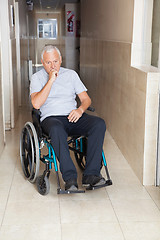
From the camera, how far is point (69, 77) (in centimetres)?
305

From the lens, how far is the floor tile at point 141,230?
216 centimetres

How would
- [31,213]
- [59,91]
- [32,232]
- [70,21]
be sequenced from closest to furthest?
1. [32,232]
2. [31,213]
3. [59,91]
4. [70,21]

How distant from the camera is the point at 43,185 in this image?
8.98 ft

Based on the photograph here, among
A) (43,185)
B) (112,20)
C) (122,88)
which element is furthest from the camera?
(112,20)

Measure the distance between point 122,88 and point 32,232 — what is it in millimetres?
1948

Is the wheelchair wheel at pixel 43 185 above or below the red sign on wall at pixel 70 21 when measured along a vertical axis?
below

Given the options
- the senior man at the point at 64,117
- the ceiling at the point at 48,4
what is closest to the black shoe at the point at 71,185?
the senior man at the point at 64,117

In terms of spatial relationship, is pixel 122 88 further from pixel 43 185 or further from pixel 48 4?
pixel 48 4

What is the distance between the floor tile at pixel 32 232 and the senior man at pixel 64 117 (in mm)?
385

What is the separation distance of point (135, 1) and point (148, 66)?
61 cm

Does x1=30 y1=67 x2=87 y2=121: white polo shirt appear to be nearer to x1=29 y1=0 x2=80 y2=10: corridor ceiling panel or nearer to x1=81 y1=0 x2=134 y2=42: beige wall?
x1=81 y1=0 x2=134 y2=42: beige wall

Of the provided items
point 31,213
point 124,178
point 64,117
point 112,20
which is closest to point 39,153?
point 64,117

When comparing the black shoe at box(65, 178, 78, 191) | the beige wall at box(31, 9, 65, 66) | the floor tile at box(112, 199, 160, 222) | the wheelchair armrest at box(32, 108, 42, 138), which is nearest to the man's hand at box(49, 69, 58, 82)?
the wheelchair armrest at box(32, 108, 42, 138)

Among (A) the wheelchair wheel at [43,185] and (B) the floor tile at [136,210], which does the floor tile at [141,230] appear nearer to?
(B) the floor tile at [136,210]
